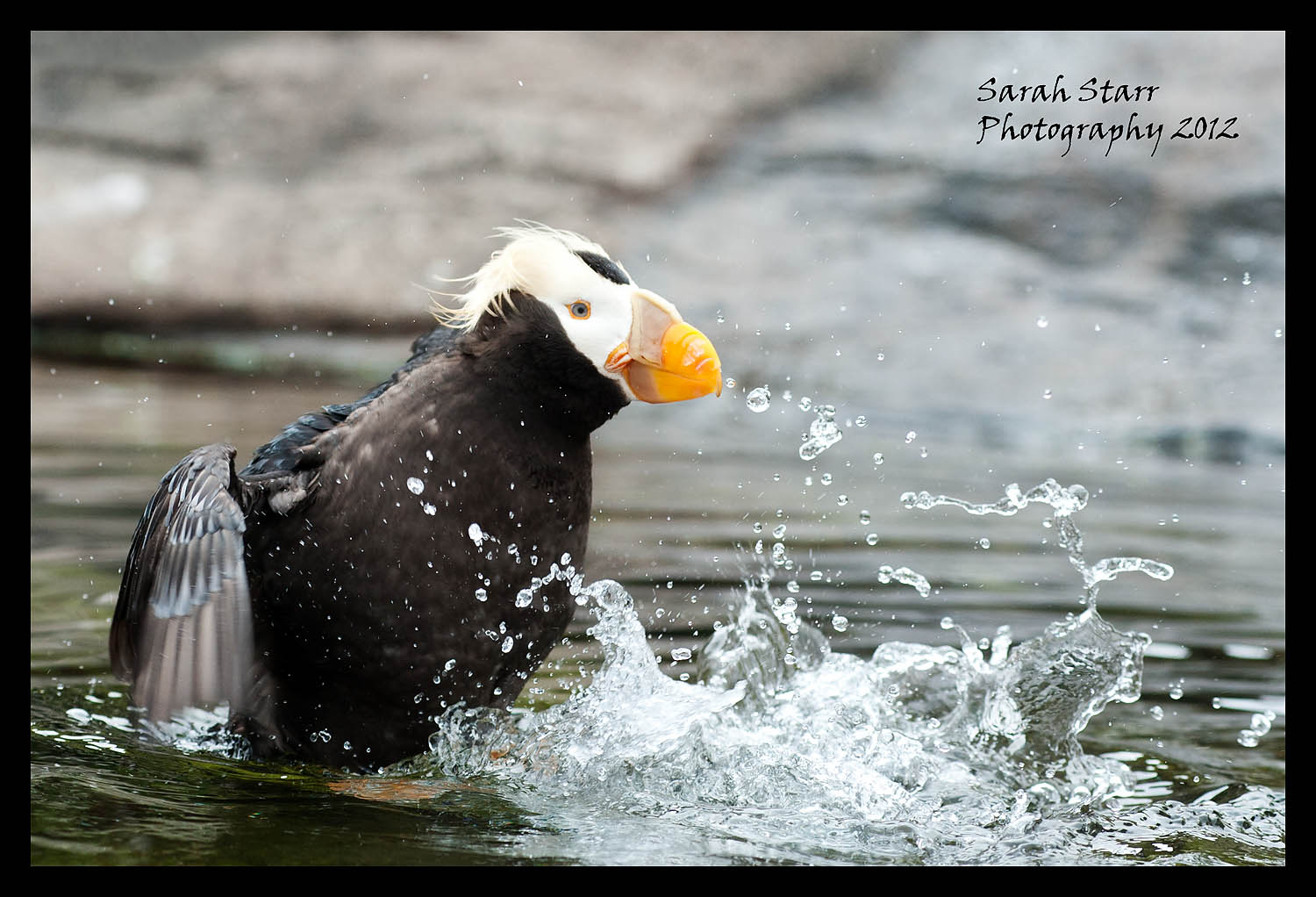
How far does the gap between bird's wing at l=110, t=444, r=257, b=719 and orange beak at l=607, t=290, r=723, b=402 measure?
910 millimetres

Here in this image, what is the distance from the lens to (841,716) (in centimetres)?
349

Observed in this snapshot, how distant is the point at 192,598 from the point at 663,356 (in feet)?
3.72

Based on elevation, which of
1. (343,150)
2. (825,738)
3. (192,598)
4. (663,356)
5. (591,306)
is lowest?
(825,738)

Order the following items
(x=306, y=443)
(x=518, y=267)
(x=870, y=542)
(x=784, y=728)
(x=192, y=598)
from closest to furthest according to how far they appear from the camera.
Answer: (x=192, y=598) → (x=518, y=267) → (x=306, y=443) → (x=784, y=728) → (x=870, y=542)

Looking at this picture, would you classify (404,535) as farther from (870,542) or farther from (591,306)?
(870,542)

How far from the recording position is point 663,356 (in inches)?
118

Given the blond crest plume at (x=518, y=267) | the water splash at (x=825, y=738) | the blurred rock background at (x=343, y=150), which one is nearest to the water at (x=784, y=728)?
the water splash at (x=825, y=738)

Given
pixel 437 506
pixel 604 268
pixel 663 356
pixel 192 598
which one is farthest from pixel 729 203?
pixel 192 598

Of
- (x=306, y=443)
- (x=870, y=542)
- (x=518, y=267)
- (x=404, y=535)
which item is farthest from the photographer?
(x=870, y=542)

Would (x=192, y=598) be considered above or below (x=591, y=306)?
below

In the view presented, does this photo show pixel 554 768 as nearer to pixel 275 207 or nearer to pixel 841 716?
pixel 841 716

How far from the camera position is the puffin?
300 cm

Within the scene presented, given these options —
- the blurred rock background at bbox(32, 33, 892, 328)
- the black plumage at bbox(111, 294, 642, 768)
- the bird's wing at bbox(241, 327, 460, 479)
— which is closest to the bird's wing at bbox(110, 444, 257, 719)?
the black plumage at bbox(111, 294, 642, 768)
